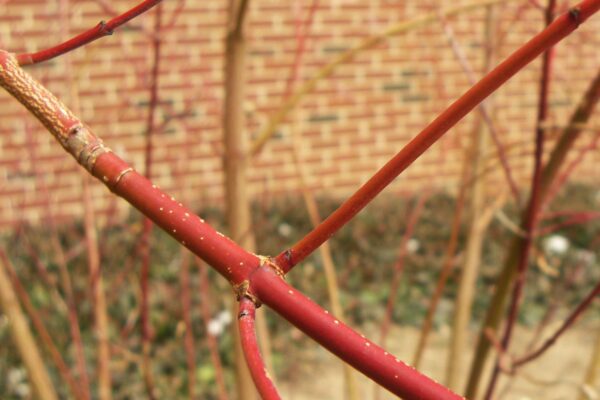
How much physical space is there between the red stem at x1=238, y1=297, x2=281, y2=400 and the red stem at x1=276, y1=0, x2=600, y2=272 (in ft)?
0.13

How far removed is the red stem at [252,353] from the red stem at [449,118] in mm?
40

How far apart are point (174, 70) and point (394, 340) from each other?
2093mm

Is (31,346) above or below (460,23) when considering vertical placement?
below

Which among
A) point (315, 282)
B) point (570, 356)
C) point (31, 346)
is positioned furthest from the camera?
point (315, 282)

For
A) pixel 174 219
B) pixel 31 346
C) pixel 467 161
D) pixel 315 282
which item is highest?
pixel 315 282

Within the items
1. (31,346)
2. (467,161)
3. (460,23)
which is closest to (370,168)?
(460,23)

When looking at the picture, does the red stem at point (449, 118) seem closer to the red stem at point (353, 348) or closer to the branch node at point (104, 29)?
the red stem at point (353, 348)

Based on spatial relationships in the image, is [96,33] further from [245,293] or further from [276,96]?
[276,96]

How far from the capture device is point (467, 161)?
1776mm

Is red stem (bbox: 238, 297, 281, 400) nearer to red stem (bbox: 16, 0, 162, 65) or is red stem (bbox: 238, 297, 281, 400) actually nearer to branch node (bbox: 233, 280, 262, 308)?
branch node (bbox: 233, 280, 262, 308)

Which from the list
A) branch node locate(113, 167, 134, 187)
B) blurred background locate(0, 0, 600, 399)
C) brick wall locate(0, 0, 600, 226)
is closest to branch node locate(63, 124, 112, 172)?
branch node locate(113, 167, 134, 187)

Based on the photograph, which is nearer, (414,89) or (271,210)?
(271,210)

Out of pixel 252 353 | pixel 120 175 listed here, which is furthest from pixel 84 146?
pixel 252 353

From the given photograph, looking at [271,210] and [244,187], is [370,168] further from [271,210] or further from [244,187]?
[244,187]
